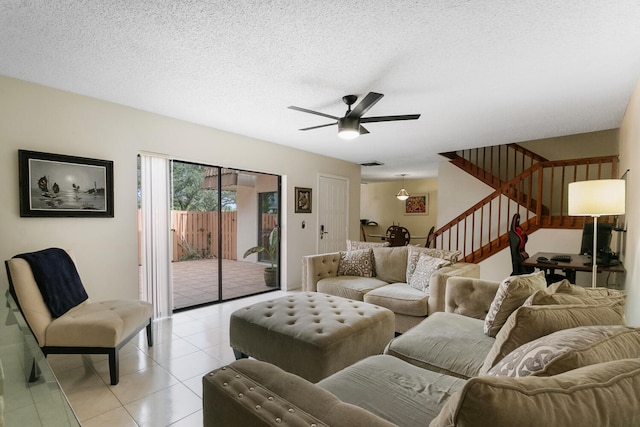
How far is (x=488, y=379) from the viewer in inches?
23.8

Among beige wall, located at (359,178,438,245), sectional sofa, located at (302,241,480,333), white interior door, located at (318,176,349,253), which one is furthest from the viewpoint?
beige wall, located at (359,178,438,245)

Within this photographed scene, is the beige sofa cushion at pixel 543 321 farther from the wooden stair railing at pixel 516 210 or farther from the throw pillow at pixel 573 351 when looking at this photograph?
the wooden stair railing at pixel 516 210

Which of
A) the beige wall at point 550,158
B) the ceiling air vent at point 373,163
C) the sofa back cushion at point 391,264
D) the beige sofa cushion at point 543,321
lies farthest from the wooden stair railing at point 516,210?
the beige sofa cushion at point 543,321

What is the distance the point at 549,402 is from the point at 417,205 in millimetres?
9517

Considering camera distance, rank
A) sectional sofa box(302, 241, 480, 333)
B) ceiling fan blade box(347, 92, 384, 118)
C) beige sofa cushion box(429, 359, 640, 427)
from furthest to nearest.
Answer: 1. sectional sofa box(302, 241, 480, 333)
2. ceiling fan blade box(347, 92, 384, 118)
3. beige sofa cushion box(429, 359, 640, 427)

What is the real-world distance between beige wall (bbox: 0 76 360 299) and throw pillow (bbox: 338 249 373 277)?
1.99 m

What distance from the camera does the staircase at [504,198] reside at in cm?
510

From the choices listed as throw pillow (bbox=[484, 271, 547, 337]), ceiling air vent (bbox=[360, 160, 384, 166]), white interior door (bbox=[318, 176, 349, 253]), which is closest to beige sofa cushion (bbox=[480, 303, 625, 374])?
throw pillow (bbox=[484, 271, 547, 337])

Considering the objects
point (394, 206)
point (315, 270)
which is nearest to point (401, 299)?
point (315, 270)

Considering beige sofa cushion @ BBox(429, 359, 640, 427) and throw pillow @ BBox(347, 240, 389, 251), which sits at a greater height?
beige sofa cushion @ BBox(429, 359, 640, 427)

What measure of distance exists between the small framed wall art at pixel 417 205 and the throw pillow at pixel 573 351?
8902 millimetres

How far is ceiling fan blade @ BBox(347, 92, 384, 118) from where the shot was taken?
93.4 inches

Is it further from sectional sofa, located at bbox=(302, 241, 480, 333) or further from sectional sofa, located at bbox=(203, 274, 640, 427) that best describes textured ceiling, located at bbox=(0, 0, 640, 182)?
sectional sofa, located at bbox=(302, 241, 480, 333)

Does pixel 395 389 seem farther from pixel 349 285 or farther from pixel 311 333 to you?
pixel 349 285
